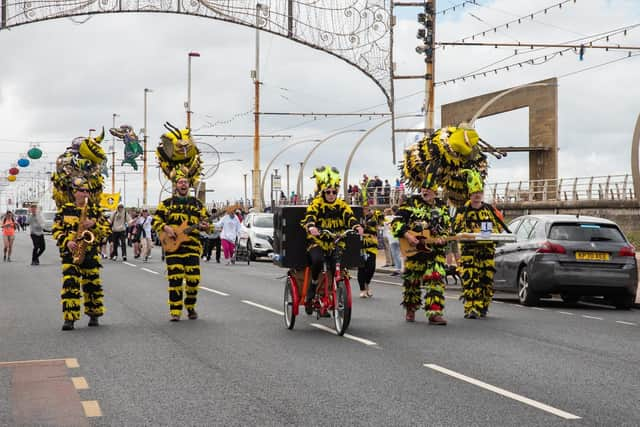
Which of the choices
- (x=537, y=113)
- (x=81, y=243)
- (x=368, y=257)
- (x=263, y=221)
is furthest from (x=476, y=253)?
(x=537, y=113)

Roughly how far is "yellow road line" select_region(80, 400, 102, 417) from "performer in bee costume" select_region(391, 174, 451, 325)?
20.5ft

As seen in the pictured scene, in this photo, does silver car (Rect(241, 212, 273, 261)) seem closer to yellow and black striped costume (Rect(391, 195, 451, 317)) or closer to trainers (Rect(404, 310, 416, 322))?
trainers (Rect(404, 310, 416, 322))

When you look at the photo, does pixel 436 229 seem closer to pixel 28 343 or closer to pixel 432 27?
pixel 28 343

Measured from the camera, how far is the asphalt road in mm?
7398

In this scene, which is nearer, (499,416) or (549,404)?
(499,416)

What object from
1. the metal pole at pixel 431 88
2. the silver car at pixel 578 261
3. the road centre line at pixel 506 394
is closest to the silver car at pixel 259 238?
the metal pole at pixel 431 88

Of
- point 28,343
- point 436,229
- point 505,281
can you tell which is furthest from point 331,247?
point 505,281

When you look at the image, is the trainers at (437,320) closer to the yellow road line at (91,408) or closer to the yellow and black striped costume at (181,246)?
the yellow and black striped costume at (181,246)

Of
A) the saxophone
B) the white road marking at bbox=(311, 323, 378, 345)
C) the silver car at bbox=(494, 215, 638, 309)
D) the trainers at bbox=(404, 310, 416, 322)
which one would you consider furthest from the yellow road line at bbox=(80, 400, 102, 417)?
the silver car at bbox=(494, 215, 638, 309)

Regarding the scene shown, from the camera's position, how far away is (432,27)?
95.5 ft

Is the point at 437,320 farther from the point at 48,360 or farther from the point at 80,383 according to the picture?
the point at 80,383

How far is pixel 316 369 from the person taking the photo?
31.0 ft

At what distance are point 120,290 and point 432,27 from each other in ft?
44.0

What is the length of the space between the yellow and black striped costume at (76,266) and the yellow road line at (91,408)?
490cm
